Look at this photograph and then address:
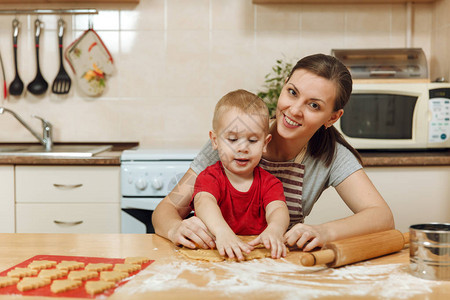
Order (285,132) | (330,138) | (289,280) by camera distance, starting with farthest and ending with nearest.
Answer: (330,138), (285,132), (289,280)

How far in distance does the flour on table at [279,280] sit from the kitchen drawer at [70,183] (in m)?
1.40

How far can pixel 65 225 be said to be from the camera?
2.37 m

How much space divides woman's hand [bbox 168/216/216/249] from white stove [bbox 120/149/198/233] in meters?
1.18

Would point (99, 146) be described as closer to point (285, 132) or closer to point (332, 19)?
point (332, 19)

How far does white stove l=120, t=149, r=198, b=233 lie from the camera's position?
230 cm

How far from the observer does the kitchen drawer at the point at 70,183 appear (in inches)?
91.9

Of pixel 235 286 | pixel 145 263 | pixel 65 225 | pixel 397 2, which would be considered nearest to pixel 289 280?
pixel 235 286

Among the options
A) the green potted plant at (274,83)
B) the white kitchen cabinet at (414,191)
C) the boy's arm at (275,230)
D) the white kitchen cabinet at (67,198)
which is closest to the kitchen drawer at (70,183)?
the white kitchen cabinet at (67,198)

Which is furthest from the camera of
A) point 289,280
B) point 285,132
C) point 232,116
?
point 285,132

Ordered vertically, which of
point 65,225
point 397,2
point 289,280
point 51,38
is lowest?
point 65,225

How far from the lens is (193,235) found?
1.09 metres

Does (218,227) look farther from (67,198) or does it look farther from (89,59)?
(89,59)

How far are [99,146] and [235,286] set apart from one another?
2103 millimetres

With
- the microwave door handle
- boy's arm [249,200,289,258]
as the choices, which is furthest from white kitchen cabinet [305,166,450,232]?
boy's arm [249,200,289,258]
